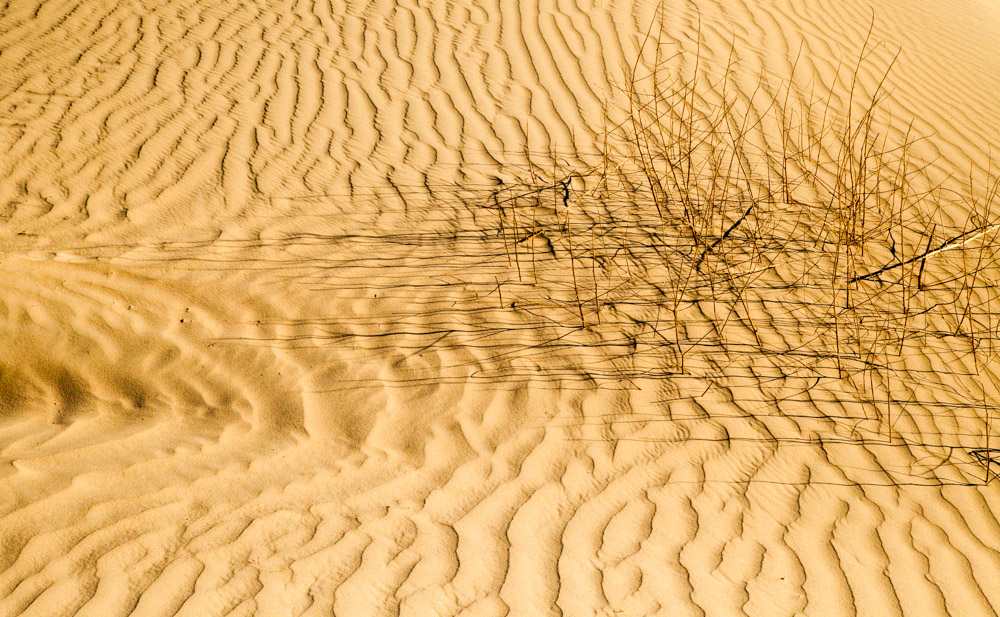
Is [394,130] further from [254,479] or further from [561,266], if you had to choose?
[254,479]

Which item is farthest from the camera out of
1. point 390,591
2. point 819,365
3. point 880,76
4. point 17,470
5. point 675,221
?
point 880,76

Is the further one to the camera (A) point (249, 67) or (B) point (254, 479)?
(A) point (249, 67)

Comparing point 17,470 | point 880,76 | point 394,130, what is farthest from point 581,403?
point 880,76

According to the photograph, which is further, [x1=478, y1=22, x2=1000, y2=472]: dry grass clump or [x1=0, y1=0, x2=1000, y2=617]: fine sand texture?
[x1=478, y1=22, x2=1000, y2=472]: dry grass clump

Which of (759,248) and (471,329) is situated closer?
(471,329)
